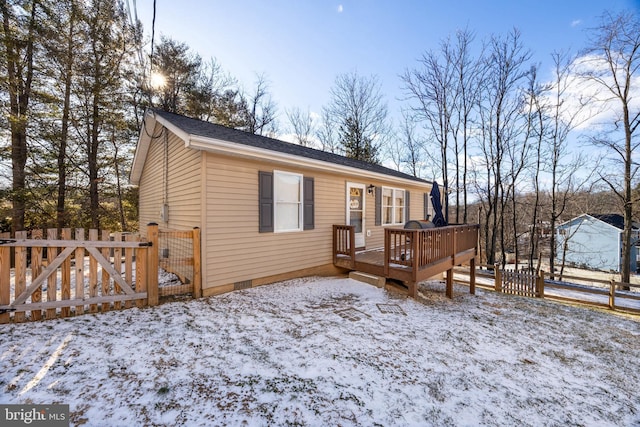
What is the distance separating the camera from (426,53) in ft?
46.3

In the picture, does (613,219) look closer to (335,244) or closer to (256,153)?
(335,244)

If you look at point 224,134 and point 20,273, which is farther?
point 224,134

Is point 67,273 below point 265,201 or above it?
below

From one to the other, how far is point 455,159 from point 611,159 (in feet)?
21.8

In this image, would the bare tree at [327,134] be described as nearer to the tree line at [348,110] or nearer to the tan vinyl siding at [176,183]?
the tree line at [348,110]

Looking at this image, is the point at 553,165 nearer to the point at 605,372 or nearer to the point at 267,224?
the point at 605,372

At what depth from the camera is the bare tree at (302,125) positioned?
2097 centimetres

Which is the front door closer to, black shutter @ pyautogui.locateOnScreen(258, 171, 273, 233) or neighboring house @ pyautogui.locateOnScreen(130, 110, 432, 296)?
neighboring house @ pyautogui.locateOnScreen(130, 110, 432, 296)

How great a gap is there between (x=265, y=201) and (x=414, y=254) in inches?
134

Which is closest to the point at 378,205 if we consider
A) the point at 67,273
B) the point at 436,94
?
the point at 67,273

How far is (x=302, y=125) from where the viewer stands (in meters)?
21.1

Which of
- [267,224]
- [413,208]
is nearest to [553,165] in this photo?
[413,208]

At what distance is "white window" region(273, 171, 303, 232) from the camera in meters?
5.98

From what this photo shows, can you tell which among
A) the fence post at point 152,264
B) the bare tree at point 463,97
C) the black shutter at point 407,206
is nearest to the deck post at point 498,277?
the black shutter at point 407,206
